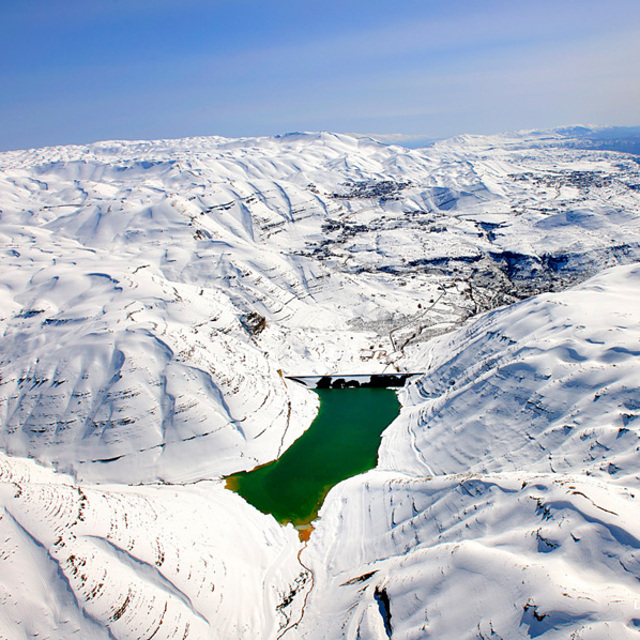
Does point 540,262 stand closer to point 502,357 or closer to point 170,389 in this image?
point 502,357

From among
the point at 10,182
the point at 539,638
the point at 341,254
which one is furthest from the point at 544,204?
the point at 10,182

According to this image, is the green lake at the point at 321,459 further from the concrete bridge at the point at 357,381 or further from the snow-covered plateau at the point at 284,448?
the concrete bridge at the point at 357,381

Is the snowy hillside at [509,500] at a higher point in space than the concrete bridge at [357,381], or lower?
higher

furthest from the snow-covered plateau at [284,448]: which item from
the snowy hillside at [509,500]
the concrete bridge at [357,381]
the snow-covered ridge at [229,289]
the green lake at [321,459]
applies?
the concrete bridge at [357,381]

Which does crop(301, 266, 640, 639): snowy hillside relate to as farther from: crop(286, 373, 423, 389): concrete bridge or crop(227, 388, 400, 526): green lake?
crop(286, 373, 423, 389): concrete bridge

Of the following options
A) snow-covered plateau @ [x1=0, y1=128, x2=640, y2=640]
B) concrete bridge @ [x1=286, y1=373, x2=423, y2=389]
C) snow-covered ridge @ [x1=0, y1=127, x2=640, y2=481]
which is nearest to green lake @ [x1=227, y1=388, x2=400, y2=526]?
Result: snow-covered plateau @ [x1=0, y1=128, x2=640, y2=640]

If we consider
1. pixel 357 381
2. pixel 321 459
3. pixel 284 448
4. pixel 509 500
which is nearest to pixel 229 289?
pixel 357 381
